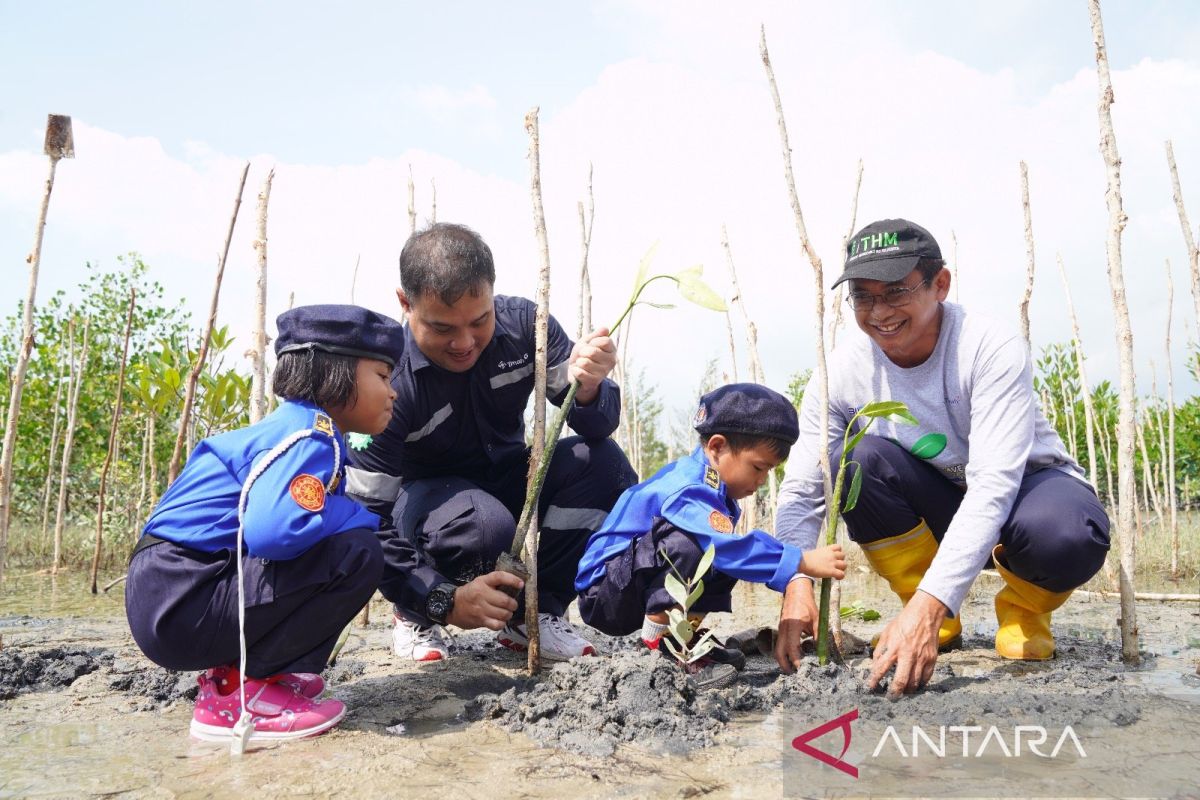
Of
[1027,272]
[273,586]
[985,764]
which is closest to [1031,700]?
[985,764]

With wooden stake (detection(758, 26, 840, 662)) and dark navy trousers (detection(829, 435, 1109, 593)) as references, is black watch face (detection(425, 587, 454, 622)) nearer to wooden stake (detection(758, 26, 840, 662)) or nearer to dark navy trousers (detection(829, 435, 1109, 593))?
wooden stake (detection(758, 26, 840, 662))

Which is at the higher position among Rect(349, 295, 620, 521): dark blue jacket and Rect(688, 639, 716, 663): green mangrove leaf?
Rect(349, 295, 620, 521): dark blue jacket

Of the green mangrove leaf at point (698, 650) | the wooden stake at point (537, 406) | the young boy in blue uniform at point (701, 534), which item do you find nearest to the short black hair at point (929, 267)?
the young boy in blue uniform at point (701, 534)

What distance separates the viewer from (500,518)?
2740 millimetres

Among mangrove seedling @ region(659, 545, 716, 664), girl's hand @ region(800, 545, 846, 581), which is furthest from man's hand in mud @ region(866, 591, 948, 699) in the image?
mangrove seedling @ region(659, 545, 716, 664)

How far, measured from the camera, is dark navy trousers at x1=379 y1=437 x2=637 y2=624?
2.71 meters

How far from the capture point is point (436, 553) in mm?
2777

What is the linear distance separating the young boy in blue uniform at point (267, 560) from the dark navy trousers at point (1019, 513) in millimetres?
1677

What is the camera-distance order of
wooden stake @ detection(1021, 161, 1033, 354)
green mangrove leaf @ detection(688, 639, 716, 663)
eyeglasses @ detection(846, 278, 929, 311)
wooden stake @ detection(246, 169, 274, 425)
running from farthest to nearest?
wooden stake @ detection(1021, 161, 1033, 354)
wooden stake @ detection(246, 169, 274, 425)
eyeglasses @ detection(846, 278, 929, 311)
green mangrove leaf @ detection(688, 639, 716, 663)

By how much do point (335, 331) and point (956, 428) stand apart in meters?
1.94

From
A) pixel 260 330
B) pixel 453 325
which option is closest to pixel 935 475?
pixel 453 325

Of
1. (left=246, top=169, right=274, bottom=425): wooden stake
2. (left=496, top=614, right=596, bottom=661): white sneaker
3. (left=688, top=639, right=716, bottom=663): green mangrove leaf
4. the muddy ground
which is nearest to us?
the muddy ground

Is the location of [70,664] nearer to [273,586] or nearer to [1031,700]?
[273,586]

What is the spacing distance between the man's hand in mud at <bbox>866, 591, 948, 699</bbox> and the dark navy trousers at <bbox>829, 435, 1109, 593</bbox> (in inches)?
24.8
